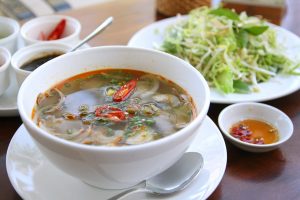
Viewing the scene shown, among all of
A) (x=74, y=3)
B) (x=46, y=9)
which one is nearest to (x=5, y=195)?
(x=46, y=9)

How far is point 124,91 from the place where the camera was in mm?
1247

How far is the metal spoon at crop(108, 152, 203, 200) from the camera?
110cm

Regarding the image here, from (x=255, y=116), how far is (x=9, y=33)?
1.20 metres

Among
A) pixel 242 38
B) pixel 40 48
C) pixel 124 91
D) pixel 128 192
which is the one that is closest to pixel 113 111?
pixel 124 91

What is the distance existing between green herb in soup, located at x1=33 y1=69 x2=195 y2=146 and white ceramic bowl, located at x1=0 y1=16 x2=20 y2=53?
63cm

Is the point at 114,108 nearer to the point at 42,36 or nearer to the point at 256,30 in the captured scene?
the point at 42,36

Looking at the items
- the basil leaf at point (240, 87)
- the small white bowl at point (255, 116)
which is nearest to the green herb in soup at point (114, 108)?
the small white bowl at point (255, 116)

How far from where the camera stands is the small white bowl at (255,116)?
4.76ft

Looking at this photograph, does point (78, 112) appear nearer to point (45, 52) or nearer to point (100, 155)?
point (100, 155)

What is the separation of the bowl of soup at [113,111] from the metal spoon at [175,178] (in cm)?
8

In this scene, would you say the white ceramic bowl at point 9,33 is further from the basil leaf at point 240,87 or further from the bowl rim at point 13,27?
the basil leaf at point 240,87

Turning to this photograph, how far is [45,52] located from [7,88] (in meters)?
0.22

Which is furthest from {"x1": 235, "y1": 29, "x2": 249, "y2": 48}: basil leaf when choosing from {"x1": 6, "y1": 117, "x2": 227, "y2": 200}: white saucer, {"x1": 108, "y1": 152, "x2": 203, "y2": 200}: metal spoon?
{"x1": 108, "y1": 152, "x2": 203, "y2": 200}: metal spoon

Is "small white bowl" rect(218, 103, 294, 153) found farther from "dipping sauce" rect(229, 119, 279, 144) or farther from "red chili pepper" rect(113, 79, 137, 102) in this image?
"red chili pepper" rect(113, 79, 137, 102)
